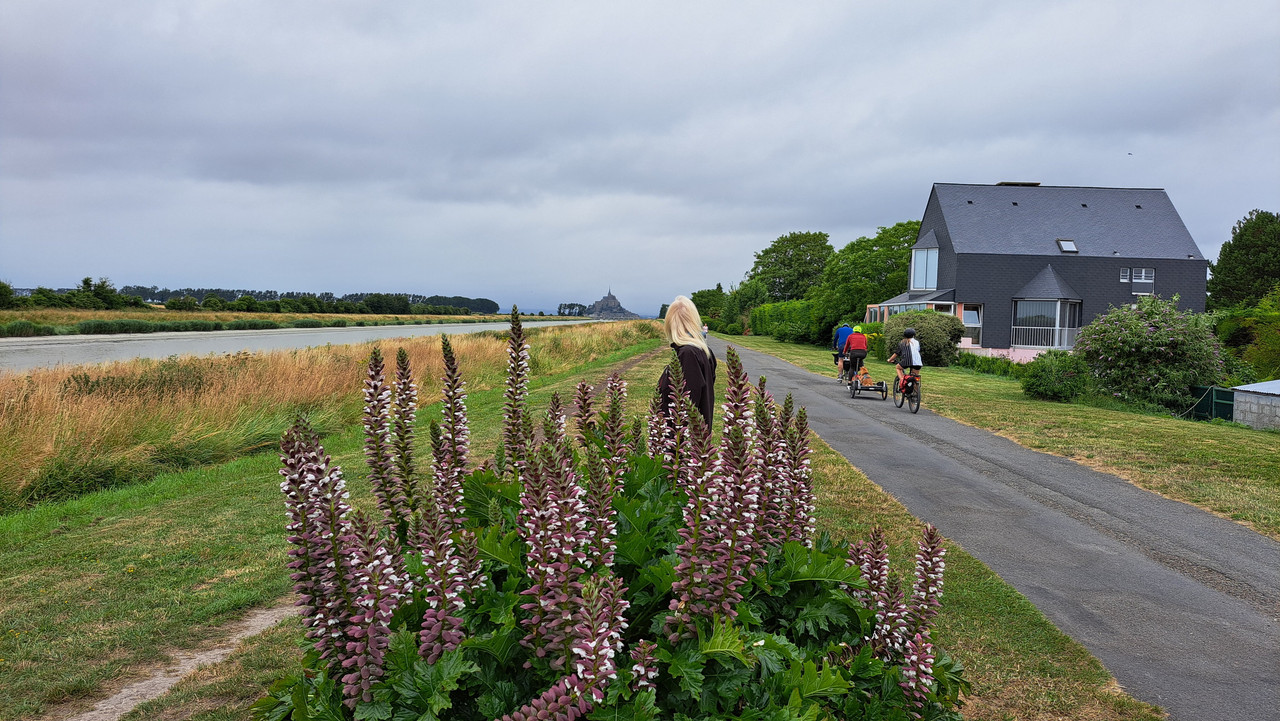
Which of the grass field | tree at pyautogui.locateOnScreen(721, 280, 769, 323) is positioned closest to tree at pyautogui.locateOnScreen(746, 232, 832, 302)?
tree at pyautogui.locateOnScreen(721, 280, 769, 323)

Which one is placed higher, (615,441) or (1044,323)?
(1044,323)

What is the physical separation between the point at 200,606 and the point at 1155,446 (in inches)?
546

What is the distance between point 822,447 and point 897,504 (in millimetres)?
3325

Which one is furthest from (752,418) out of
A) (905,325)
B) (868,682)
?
(905,325)

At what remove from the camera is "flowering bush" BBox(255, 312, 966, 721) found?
2039 mm

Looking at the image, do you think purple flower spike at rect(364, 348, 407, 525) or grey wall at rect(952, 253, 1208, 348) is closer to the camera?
purple flower spike at rect(364, 348, 407, 525)

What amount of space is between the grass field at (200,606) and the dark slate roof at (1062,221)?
37221mm

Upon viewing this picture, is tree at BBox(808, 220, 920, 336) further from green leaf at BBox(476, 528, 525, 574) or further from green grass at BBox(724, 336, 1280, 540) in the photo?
green leaf at BBox(476, 528, 525, 574)

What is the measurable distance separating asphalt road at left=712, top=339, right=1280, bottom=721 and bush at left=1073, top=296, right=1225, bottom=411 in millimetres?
9094

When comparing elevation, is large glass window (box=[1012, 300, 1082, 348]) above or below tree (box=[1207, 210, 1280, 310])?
below

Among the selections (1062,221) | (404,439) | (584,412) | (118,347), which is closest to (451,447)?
(404,439)

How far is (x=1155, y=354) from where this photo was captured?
1738 centimetres

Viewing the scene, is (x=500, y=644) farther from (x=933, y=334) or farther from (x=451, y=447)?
(x=933, y=334)

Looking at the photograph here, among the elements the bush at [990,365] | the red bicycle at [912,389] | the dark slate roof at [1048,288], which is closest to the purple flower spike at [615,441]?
the red bicycle at [912,389]
